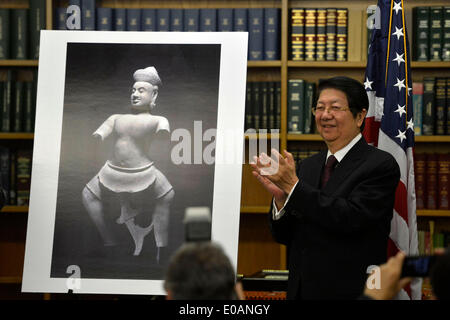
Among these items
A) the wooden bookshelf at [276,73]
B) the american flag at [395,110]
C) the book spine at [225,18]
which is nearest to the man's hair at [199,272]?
the american flag at [395,110]

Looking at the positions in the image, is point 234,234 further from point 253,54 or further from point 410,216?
point 253,54

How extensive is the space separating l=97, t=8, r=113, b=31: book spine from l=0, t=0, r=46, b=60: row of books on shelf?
35cm

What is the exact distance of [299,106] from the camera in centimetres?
382

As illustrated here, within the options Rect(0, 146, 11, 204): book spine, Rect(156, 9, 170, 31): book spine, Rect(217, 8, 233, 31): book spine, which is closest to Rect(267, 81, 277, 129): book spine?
Rect(217, 8, 233, 31): book spine

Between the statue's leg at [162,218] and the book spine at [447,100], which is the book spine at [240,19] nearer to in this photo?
the book spine at [447,100]

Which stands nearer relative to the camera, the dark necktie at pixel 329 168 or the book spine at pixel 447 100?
the dark necktie at pixel 329 168

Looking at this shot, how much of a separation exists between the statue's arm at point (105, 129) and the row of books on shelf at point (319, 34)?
4.77 ft

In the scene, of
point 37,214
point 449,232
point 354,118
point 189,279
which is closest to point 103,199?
point 37,214

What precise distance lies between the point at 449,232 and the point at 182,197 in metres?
1.91

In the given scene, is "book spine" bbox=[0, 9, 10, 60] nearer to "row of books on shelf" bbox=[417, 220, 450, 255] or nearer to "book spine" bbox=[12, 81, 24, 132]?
"book spine" bbox=[12, 81, 24, 132]

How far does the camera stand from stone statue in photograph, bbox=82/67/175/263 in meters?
2.73

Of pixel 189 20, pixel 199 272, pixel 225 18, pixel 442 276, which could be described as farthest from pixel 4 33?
pixel 442 276

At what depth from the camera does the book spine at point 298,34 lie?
3.80 meters
